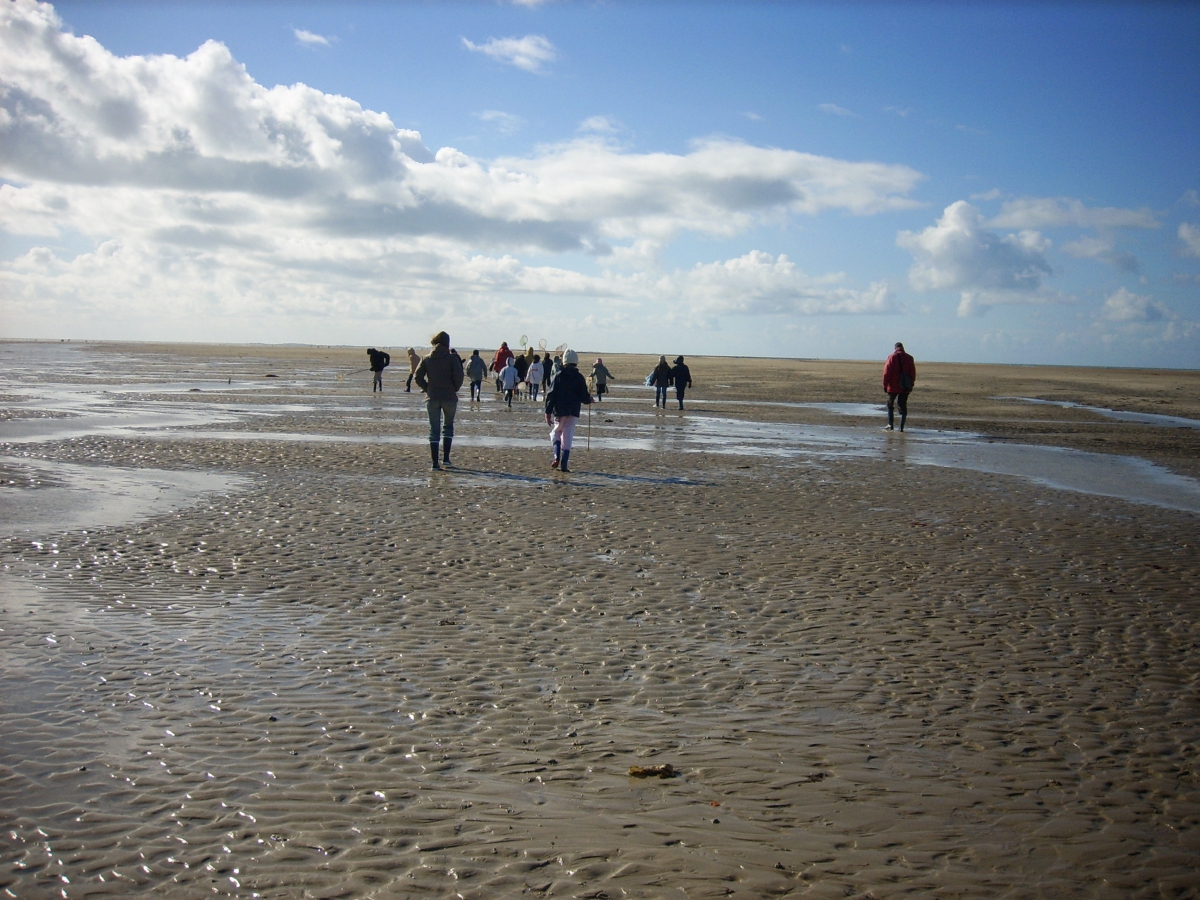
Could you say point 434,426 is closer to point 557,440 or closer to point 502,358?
point 557,440

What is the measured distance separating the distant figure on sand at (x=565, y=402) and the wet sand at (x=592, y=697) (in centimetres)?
283

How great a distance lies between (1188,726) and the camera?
5.63m

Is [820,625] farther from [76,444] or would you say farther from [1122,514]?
[76,444]

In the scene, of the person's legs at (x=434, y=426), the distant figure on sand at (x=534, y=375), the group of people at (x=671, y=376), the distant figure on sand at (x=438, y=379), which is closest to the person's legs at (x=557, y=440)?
the distant figure on sand at (x=438, y=379)

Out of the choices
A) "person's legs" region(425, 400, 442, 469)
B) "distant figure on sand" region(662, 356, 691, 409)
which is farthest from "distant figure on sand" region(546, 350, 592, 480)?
"distant figure on sand" region(662, 356, 691, 409)

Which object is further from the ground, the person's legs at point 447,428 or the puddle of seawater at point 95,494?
the person's legs at point 447,428

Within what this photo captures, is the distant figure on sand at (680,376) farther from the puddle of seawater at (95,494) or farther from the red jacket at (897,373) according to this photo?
the puddle of seawater at (95,494)

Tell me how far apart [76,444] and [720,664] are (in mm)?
17017

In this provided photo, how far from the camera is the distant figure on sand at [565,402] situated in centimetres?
1612

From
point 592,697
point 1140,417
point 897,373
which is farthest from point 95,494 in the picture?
point 1140,417

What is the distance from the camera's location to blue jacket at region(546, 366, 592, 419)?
16109 millimetres

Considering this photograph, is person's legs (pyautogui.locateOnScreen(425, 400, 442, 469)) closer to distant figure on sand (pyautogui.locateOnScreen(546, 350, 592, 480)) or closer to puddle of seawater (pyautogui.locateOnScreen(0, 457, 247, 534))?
distant figure on sand (pyautogui.locateOnScreen(546, 350, 592, 480))

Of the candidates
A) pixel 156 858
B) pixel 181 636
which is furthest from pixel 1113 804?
pixel 181 636

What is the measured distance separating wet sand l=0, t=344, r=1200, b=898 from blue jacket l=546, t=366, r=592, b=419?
9.22 ft
